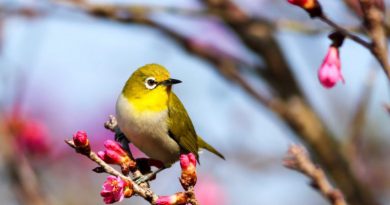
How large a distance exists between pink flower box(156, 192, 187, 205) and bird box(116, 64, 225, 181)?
31.3 inches

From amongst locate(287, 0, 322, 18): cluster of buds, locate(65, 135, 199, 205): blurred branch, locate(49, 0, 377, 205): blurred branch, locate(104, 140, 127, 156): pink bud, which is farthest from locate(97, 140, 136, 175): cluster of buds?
locate(49, 0, 377, 205): blurred branch

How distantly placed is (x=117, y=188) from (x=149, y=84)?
1.27 m

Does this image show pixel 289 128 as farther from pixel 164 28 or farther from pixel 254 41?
pixel 164 28

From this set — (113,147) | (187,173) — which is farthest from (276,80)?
(187,173)

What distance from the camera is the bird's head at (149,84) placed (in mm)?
3787

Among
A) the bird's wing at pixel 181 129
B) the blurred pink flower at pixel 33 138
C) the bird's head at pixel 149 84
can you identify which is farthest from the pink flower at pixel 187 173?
the blurred pink flower at pixel 33 138

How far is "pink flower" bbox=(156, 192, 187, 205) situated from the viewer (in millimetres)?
2678

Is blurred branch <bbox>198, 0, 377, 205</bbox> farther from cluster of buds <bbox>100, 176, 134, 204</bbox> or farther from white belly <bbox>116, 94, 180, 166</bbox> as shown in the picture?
cluster of buds <bbox>100, 176, 134, 204</bbox>

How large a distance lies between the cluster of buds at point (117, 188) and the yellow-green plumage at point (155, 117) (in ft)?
2.68

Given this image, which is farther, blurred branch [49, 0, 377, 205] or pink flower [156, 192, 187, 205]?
blurred branch [49, 0, 377, 205]

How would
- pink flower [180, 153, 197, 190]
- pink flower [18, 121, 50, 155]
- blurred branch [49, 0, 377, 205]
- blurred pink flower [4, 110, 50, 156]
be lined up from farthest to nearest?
pink flower [18, 121, 50, 155], blurred pink flower [4, 110, 50, 156], blurred branch [49, 0, 377, 205], pink flower [180, 153, 197, 190]

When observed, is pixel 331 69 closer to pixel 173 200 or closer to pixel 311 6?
pixel 311 6

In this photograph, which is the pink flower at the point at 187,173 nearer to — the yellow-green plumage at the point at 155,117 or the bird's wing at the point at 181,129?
the yellow-green plumage at the point at 155,117

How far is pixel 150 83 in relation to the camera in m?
3.84
